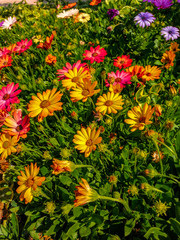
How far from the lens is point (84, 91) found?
1.32 metres

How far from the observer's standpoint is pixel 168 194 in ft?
3.91

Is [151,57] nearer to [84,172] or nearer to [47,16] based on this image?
[84,172]

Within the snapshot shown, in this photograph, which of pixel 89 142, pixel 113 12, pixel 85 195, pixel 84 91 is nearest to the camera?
pixel 85 195

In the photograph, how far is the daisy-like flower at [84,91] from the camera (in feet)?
4.17

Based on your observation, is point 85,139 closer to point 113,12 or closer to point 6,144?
point 6,144

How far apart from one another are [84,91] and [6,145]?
71 centimetres

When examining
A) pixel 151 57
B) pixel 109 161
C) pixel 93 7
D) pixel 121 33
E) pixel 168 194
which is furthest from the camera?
pixel 93 7

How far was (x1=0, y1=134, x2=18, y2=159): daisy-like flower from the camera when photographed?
1325mm

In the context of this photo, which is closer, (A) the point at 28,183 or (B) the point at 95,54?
(A) the point at 28,183

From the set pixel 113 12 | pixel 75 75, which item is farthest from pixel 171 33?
pixel 75 75

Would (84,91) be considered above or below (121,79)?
above

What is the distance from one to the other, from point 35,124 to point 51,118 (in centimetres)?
20

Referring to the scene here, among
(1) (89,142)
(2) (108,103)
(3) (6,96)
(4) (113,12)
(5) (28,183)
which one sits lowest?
(5) (28,183)

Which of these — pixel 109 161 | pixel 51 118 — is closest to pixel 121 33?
pixel 51 118
